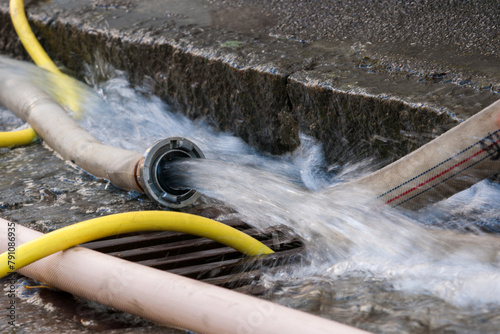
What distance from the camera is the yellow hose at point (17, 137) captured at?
139 inches

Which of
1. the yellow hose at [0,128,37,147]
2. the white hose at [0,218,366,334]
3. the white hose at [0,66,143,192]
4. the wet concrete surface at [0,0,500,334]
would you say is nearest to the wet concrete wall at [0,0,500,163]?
the wet concrete surface at [0,0,500,334]

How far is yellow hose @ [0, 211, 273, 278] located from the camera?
1.97 meters

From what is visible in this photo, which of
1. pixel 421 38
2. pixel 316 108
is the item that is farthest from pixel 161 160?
pixel 421 38

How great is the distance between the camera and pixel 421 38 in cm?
307

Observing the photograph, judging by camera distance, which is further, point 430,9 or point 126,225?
point 430,9

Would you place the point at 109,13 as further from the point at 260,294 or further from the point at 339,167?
the point at 260,294

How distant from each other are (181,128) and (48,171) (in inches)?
34.9

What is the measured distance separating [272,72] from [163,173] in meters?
0.81

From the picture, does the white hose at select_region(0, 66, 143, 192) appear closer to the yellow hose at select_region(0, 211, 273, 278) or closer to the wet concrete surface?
the wet concrete surface

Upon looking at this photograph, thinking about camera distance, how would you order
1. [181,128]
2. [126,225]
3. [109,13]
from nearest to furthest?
[126,225] → [181,128] → [109,13]

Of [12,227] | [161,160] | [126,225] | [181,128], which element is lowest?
[12,227]

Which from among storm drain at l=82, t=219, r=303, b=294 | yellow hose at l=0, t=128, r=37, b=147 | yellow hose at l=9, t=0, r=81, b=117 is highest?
yellow hose at l=9, t=0, r=81, b=117

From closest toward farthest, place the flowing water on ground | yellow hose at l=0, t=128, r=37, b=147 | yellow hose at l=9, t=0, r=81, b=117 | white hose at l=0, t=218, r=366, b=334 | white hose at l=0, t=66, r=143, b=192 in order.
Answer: white hose at l=0, t=218, r=366, b=334, the flowing water on ground, white hose at l=0, t=66, r=143, b=192, yellow hose at l=0, t=128, r=37, b=147, yellow hose at l=9, t=0, r=81, b=117

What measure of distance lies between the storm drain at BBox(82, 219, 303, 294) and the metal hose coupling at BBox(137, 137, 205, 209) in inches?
9.1
